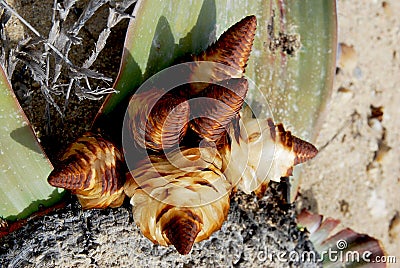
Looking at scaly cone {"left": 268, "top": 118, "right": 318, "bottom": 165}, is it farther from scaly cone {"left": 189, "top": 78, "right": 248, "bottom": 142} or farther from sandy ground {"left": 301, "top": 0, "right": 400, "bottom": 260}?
sandy ground {"left": 301, "top": 0, "right": 400, "bottom": 260}

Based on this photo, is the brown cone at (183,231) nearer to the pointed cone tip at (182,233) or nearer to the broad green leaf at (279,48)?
the pointed cone tip at (182,233)

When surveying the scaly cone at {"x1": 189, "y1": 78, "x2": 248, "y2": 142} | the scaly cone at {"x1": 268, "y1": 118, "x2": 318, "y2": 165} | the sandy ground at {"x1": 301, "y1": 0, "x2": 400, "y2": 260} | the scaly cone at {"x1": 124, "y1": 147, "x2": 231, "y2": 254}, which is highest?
the scaly cone at {"x1": 189, "y1": 78, "x2": 248, "y2": 142}

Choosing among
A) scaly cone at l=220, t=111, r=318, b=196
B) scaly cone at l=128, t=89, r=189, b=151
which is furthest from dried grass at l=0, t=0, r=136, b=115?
scaly cone at l=220, t=111, r=318, b=196

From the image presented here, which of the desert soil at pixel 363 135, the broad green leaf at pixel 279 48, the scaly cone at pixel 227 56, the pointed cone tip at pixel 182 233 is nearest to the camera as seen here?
the pointed cone tip at pixel 182 233

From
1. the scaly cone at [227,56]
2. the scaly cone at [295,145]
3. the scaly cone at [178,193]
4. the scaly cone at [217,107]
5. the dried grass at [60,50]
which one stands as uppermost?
the dried grass at [60,50]

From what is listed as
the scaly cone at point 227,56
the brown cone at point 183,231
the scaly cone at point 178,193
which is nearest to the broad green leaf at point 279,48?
the scaly cone at point 227,56

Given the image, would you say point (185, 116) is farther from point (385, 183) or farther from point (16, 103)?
point (385, 183)

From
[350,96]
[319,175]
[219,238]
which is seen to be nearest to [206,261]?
[219,238]
